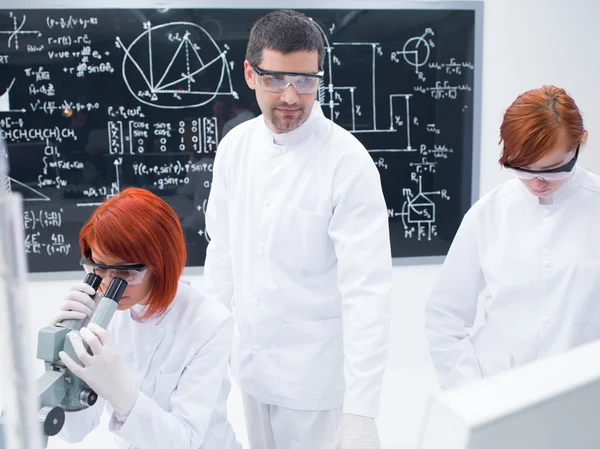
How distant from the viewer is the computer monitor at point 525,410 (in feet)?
1.25

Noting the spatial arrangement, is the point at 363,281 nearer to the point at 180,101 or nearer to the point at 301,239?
the point at 301,239

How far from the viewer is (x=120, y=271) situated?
4.77 feet

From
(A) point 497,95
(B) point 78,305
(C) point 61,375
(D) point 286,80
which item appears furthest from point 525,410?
(A) point 497,95

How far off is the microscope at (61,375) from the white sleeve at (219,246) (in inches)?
24.0

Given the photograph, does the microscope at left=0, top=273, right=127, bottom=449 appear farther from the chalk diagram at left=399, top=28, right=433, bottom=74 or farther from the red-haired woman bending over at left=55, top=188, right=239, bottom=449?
the chalk diagram at left=399, top=28, right=433, bottom=74

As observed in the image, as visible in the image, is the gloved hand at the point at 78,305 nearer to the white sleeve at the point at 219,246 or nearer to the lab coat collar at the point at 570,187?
the white sleeve at the point at 219,246

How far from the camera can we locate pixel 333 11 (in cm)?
291

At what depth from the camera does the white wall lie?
3.03 metres

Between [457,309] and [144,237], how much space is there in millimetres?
885

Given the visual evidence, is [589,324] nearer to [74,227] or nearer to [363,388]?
[363,388]

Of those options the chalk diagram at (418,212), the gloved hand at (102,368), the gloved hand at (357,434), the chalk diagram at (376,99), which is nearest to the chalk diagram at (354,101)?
the chalk diagram at (376,99)

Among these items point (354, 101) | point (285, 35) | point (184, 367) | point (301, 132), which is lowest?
point (184, 367)

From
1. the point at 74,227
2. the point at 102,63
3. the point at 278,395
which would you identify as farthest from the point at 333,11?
the point at 278,395

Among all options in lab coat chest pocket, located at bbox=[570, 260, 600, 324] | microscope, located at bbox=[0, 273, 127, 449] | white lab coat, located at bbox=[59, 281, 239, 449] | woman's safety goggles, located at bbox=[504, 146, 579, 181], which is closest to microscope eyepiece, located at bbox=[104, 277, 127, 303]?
microscope, located at bbox=[0, 273, 127, 449]
